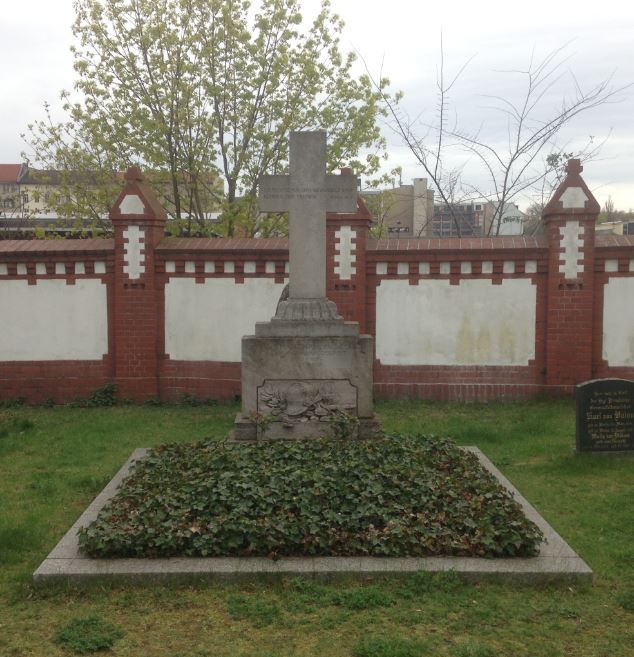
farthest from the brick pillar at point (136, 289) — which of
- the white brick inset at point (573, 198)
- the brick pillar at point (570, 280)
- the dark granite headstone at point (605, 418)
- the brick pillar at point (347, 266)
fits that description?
the dark granite headstone at point (605, 418)

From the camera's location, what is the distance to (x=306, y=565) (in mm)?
5480

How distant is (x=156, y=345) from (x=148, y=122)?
27.9ft

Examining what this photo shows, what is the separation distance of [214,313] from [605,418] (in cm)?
643

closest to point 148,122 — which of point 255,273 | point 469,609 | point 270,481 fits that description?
point 255,273

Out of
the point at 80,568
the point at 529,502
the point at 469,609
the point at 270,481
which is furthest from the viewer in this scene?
the point at 529,502

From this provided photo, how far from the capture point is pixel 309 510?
19.8 feet

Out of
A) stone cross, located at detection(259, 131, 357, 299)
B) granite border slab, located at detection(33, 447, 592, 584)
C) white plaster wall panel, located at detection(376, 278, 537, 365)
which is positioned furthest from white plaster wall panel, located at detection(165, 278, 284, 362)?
granite border slab, located at detection(33, 447, 592, 584)

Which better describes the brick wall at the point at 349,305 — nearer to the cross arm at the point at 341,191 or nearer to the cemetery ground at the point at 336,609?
the cross arm at the point at 341,191

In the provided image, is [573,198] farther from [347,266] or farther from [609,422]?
[609,422]

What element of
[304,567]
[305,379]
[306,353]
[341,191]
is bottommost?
[304,567]

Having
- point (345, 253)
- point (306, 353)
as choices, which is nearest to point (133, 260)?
point (345, 253)

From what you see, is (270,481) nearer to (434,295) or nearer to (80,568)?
(80,568)

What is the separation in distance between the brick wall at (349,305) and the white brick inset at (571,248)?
2cm

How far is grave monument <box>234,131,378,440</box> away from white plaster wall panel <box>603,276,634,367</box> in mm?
5517
